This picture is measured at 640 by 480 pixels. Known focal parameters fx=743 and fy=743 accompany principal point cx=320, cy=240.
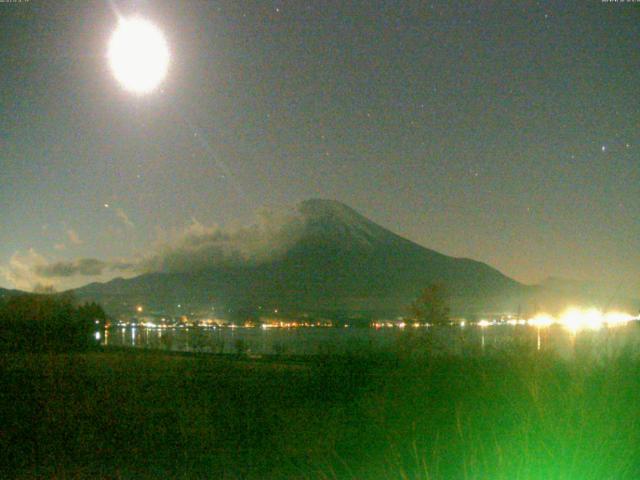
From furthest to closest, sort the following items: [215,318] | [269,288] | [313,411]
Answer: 1. [269,288]
2. [215,318]
3. [313,411]

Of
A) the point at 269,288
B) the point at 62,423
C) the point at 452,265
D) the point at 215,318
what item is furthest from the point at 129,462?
the point at 269,288

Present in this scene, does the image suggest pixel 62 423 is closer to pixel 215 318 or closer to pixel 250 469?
pixel 250 469

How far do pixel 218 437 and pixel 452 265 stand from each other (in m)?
128

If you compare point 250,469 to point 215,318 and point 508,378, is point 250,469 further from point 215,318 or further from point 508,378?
point 215,318

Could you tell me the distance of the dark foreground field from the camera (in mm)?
9086

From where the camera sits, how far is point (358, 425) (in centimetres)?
1188

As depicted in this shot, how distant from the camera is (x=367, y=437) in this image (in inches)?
434

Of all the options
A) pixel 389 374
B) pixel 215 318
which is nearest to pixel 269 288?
pixel 215 318

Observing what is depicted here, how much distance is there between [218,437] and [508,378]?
5.00m

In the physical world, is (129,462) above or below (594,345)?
below

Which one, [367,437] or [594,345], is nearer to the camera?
[367,437]

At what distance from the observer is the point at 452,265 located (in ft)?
447

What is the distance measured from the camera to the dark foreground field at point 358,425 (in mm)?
9086

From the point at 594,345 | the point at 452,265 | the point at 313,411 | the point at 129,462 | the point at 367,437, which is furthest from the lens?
the point at 452,265
